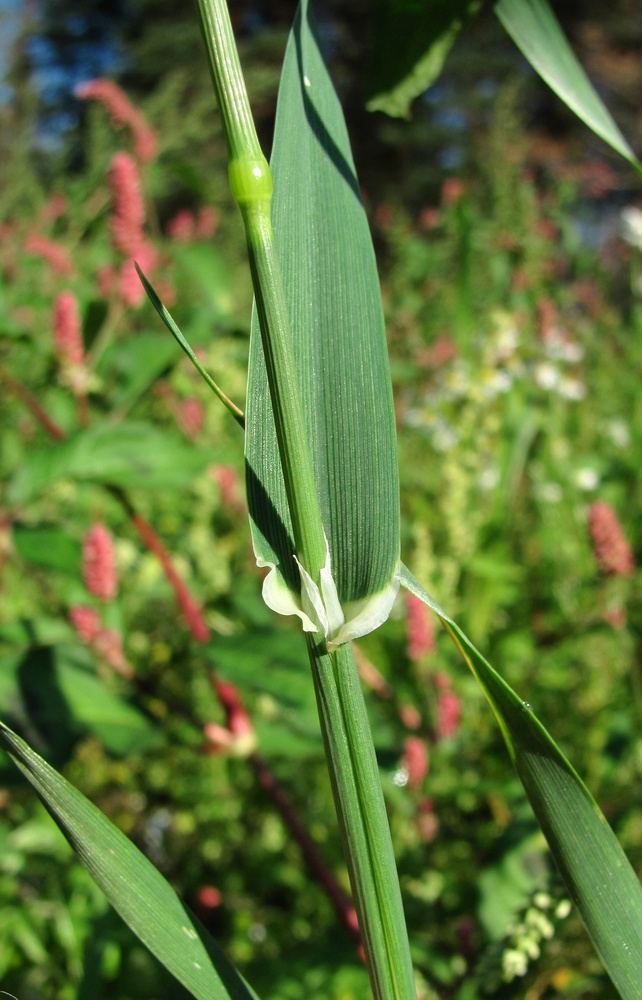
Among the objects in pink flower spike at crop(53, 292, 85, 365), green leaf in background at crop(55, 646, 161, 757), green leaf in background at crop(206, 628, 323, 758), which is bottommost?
green leaf in background at crop(206, 628, 323, 758)

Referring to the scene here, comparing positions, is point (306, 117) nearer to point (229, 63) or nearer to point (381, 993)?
point (229, 63)

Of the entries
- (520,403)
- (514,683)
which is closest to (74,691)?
(514,683)

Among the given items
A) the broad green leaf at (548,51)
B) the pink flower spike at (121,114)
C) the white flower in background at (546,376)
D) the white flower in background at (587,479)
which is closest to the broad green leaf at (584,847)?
the broad green leaf at (548,51)

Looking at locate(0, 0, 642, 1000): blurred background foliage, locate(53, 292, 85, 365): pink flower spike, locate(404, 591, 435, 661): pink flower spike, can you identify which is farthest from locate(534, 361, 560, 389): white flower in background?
locate(53, 292, 85, 365): pink flower spike

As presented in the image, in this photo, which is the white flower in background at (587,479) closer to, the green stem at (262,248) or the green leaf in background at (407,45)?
the green leaf in background at (407,45)

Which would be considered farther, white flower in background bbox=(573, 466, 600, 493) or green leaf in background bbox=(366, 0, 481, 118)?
white flower in background bbox=(573, 466, 600, 493)

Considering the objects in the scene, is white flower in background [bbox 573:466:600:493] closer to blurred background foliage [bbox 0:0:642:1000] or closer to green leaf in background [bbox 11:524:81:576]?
blurred background foliage [bbox 0:0:642:1000]
